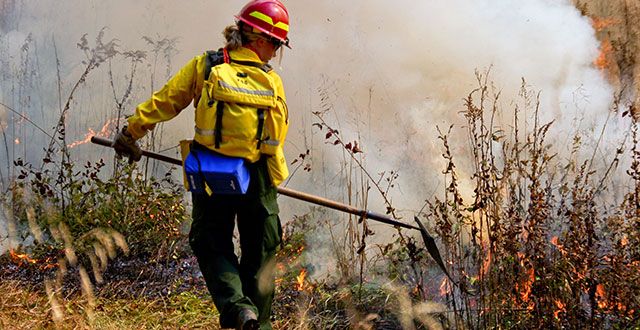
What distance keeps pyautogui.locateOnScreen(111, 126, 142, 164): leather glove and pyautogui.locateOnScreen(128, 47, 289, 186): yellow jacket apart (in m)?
0.06

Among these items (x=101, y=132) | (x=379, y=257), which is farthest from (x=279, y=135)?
(x=101, y=132)

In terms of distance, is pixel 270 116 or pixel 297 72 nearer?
pixel 270 116

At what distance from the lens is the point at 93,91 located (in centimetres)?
675

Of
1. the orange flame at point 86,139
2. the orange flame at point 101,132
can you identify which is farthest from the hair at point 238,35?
the orange flame at point 86,139

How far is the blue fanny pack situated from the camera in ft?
11.0

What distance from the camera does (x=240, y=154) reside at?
11.1 ft

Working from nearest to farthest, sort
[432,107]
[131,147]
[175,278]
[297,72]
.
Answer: [131,147] → [175,278] → [432,107] → [297,72]

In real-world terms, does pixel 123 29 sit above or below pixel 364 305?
above

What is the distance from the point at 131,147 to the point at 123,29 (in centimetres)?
377

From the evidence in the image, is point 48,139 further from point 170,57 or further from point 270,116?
point 270,116

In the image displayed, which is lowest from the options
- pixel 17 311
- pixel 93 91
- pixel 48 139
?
pixel 17 311

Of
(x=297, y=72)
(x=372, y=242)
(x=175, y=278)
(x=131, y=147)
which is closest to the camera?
(x=131, y=147)

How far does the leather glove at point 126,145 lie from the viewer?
368 centimetres

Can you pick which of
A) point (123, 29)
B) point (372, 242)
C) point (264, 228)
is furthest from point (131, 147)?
point (123, 29)
